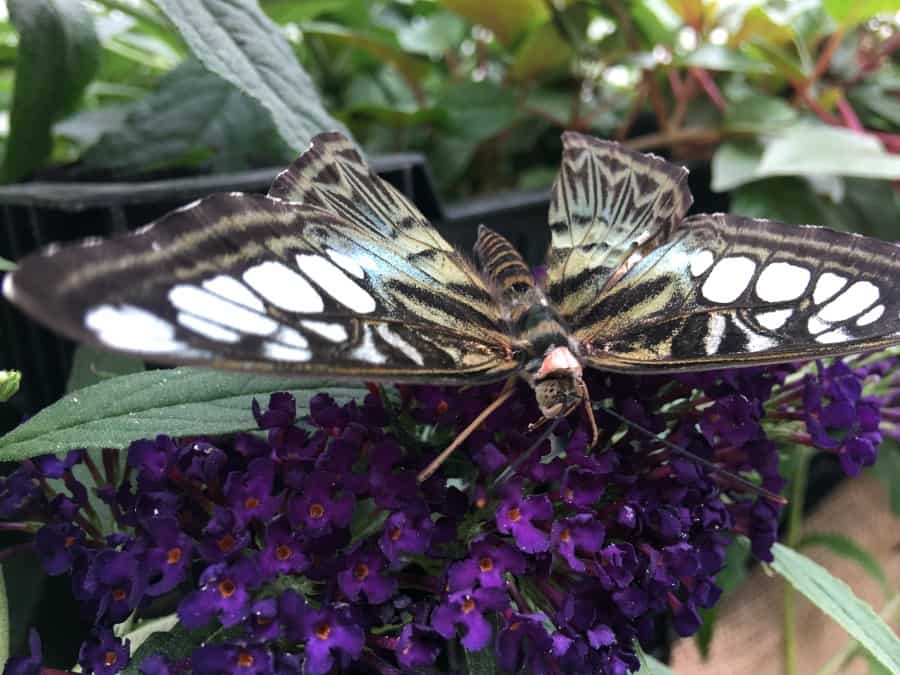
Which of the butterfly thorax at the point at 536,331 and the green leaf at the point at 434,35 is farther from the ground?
the green leaf at the point at 434,35

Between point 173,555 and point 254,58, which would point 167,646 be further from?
point 254,58

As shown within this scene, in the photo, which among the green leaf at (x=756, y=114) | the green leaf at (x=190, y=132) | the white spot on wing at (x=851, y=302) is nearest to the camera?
the white spot on wing at (x=851, y=302)

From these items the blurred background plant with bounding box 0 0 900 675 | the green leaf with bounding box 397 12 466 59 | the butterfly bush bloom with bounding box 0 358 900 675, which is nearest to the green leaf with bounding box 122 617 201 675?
the butterfly bush bloom with bounding box 0 358 900 675

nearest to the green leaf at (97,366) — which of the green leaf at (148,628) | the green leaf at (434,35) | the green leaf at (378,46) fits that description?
the green leaf at (148,628)

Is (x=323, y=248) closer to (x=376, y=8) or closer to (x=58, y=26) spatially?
(x=58, y=26)

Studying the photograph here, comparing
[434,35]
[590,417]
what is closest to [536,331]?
[590,417]

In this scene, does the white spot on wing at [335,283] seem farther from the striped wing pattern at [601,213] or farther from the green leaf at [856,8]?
the green leaf at [856,8]
